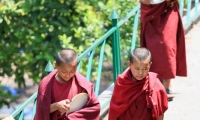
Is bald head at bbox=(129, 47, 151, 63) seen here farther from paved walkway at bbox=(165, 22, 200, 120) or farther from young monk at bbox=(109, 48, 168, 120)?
paved walkway at bbox=(165, 22, 200, 120)

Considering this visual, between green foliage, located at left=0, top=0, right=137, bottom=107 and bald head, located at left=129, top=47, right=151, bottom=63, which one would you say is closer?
bald head, located at left=129, top=47, right=151, bottom=63

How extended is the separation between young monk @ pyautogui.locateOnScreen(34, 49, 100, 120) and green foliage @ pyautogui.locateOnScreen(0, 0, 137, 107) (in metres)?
2.81

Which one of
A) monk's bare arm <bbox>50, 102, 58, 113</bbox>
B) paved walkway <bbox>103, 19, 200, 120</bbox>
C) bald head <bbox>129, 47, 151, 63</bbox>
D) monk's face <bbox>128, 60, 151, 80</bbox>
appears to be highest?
bald head <bbox>129, 47, 151, 63</bbox>

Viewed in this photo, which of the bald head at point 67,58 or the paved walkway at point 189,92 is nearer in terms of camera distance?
the bald head at point 67,58

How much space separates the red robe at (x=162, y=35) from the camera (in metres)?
6.22

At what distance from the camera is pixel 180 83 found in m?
6.98

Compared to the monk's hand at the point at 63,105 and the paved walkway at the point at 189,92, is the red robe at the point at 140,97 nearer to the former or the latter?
the monk's hand at the point at 63,105

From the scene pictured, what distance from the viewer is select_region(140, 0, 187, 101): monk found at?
6223mm

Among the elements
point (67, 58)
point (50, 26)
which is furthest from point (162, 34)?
point (50, 26)

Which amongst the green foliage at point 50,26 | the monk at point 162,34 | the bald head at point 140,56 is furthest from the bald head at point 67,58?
the green foliage at point 50,26

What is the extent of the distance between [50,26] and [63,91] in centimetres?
319

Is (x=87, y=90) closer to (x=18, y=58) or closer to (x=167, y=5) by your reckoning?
(x=167, y=5)

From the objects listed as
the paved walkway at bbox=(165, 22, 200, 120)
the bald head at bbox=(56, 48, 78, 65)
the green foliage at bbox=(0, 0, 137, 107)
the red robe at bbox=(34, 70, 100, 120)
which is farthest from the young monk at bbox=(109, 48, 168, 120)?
the green foliage at bbox=(0, 0, 137, 107)

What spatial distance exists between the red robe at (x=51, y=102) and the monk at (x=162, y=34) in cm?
155
